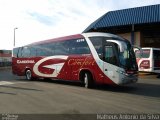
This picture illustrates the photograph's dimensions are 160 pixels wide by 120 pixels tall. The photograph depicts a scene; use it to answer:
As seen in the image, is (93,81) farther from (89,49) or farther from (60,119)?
(60,119)

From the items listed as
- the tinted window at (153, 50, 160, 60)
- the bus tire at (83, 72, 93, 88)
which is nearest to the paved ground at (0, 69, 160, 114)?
the bus tire at (83, 72, 93, 88)

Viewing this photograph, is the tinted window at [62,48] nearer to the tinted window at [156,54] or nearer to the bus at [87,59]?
the bus at [87,59]

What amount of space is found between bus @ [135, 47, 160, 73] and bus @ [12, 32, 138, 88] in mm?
7201

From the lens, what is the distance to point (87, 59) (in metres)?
16.1

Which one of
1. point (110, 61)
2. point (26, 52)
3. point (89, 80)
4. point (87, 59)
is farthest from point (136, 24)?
point (110, 61)

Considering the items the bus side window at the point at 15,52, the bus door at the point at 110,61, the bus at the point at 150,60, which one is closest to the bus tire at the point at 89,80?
the bus door at the point at 110,61

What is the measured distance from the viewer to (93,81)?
1605 centimetres

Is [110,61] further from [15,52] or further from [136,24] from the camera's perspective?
[136,24]

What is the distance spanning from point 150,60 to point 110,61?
8.42 m

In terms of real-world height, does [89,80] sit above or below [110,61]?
below

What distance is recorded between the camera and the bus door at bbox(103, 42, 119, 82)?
14.6 metres

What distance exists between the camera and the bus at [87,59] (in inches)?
576

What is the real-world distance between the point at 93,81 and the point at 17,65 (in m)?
10.2

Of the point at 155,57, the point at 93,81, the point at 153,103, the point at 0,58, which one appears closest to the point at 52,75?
the point at 93,81
